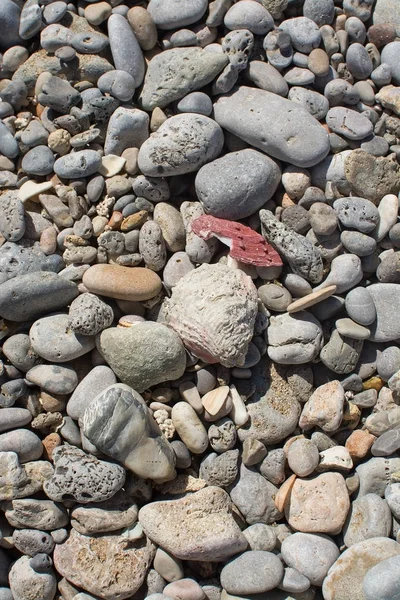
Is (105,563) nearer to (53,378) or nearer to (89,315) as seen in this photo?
(53,378)

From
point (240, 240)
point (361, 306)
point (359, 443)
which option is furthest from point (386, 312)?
point (240, 240)

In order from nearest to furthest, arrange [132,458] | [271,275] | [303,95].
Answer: [132,458]
[271,275]
[303,95]

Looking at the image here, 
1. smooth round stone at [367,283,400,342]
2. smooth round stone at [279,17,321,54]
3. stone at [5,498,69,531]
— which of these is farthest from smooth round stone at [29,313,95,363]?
smooth round stone at [279,17,321,54]

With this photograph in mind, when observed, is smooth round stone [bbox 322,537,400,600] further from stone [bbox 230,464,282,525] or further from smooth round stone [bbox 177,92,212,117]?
smooth round stone [bbox 177,92,212,117]

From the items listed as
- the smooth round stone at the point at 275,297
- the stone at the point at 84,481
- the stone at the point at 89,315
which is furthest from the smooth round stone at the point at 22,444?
the smooth round stone at the point at 275,297

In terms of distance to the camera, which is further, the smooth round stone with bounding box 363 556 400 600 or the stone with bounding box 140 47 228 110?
the stone with bounding box 140 47 228 110

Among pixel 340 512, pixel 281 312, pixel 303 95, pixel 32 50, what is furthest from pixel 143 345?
pixel 32 50

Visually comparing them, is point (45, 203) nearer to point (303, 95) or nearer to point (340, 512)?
point (303, 95)
